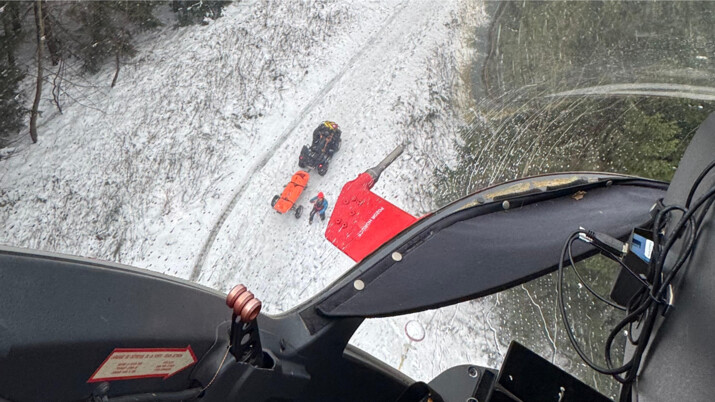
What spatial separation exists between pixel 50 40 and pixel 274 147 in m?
1.58

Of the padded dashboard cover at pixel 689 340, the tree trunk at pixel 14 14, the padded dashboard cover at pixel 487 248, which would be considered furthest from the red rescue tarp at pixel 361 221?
the tree trunk at pixel 14 14

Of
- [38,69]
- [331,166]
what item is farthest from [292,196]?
[38,69]

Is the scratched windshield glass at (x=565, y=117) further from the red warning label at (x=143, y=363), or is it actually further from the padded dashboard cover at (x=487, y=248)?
the red warning label at (x=143, y=363)

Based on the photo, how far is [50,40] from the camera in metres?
3.56

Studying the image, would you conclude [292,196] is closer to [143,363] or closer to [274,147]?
[274,147]

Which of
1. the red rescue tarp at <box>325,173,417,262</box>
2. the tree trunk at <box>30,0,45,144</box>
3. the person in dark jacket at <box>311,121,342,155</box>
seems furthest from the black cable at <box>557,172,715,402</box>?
the tree trunk at <box>30,0,45,144</box>

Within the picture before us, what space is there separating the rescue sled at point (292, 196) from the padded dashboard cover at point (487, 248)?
1881 millimetres

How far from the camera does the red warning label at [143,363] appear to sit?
1.07m

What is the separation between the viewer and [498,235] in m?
1.76

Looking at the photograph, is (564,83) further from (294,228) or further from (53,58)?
(53,58)

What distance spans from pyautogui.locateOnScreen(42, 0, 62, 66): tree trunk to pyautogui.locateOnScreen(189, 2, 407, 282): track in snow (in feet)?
4.71

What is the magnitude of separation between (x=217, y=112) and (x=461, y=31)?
2.12 m

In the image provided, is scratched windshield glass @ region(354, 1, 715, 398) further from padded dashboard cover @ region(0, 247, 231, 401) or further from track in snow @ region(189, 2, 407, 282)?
padded dashboard cover @ region(0, 247, 231, 401)

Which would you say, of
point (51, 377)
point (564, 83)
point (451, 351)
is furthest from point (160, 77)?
point (51, 377)
